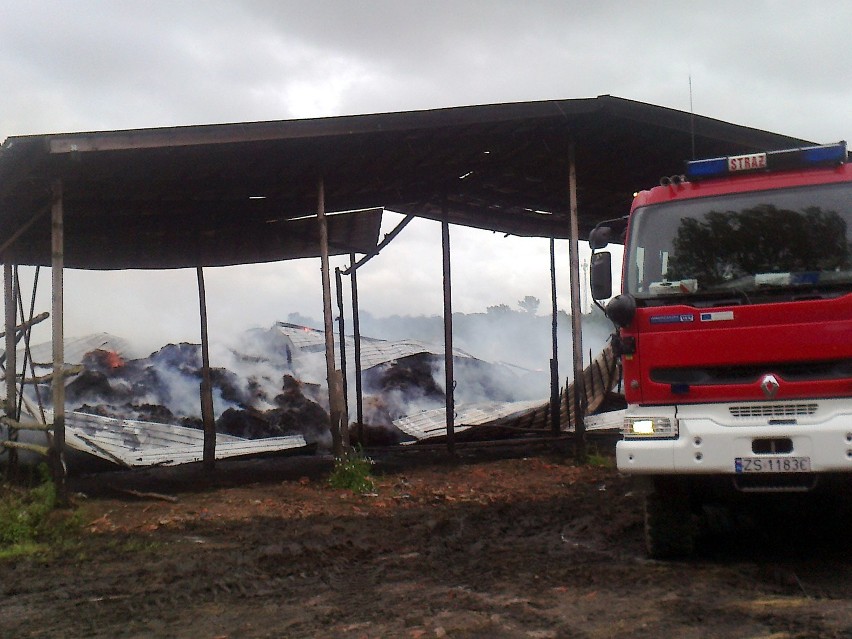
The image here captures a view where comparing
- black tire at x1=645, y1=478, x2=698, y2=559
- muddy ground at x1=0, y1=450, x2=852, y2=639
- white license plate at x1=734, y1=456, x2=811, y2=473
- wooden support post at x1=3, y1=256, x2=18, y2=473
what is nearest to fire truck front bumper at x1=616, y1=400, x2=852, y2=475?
white license plate at x1=734, y1=456, x2=811, y2=473

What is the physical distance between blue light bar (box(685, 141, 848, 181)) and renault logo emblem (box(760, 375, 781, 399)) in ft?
5.24

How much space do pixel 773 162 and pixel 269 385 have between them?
14.5 m

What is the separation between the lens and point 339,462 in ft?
32.6

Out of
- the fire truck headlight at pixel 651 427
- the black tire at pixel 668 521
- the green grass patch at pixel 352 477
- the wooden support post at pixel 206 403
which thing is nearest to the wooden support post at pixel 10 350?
the wooden support post at pixel 206 403

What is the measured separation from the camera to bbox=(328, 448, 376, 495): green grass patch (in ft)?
31.4

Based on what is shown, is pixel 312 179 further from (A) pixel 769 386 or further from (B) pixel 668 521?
(A) pixel 769 386

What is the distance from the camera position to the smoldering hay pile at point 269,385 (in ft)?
55.3

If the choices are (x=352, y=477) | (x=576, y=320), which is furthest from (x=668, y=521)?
(x=576, y=320)

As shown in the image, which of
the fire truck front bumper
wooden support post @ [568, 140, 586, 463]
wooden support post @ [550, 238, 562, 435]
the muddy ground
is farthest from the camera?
wooden support post @ [550, 238, 562, 435]

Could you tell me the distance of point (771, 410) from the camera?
17.2 feet

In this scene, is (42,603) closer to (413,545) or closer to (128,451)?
(413,545)

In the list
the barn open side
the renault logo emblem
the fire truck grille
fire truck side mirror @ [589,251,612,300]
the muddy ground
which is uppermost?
the barn open side

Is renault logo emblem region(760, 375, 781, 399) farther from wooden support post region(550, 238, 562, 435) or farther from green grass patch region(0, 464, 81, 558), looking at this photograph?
wooden support post region(550, 238, 562, 435)

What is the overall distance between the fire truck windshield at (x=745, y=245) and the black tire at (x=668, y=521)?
1.38 metres
